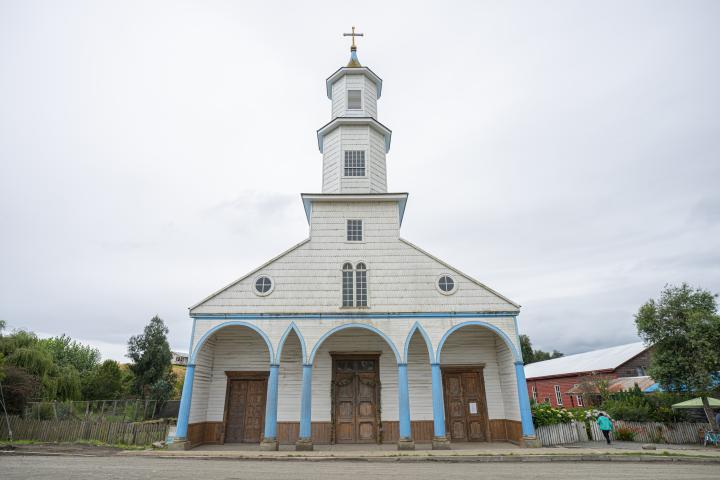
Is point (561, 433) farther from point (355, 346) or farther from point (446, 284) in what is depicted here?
point (355, 346)

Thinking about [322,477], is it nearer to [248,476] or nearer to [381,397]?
[248,476]

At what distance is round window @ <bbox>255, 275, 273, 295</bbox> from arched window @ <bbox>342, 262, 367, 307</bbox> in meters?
2.90

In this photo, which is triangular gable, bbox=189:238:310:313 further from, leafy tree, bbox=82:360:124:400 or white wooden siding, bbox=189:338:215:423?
leafy tree, bbox=82:360:124:400

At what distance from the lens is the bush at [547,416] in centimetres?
1437

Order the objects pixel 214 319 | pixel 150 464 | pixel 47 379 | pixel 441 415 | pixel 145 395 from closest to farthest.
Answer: pixel 150 464 < pixel 441 415 < pixel 214 319 < pixel 47 379 < pixel 145 395

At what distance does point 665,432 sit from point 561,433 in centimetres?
512

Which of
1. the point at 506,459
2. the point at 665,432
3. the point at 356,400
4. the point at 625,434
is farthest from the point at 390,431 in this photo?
the point at 665,432

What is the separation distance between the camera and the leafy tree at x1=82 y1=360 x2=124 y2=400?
88.9ft

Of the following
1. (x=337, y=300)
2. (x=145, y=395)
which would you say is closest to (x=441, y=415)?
(x=337, y=300)

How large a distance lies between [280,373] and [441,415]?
644cm

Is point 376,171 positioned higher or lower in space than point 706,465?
higher

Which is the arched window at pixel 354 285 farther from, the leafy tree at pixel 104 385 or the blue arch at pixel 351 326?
the leafy tree at pixel 104 385

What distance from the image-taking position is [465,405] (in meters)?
15.4

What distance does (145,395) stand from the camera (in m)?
27.9
